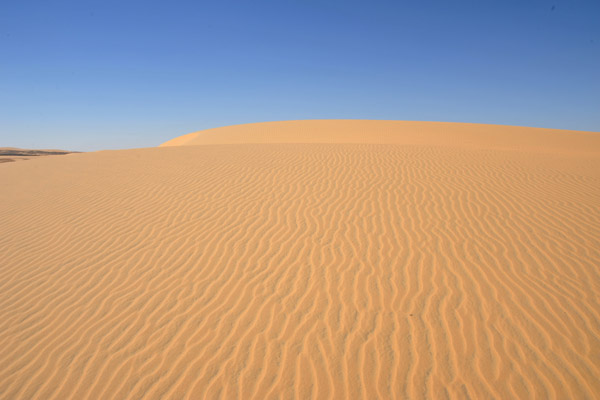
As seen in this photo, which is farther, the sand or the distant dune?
the distant dune

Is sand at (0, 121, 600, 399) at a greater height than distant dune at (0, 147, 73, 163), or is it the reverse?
distant dune at (0, 147, 73, 163)

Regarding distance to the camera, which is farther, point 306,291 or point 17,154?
point 17,154

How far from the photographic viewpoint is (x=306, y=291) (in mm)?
4070

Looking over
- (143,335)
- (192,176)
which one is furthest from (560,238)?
(192,176)

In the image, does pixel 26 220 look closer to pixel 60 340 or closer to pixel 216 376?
pixel 60 340

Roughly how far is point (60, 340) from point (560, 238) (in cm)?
711

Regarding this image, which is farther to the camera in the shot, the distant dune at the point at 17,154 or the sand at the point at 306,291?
the distant dune at the point at 17,154

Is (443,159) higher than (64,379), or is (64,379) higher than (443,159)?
(443,159)

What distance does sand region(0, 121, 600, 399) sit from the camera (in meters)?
2.91

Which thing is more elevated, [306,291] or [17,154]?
[17,154]

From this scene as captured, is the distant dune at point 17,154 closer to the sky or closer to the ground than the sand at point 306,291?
closer to the sky

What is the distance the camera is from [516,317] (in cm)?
348

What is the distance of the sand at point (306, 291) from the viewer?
9.55ft

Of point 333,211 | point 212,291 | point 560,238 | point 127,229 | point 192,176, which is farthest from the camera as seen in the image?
point 192,176
